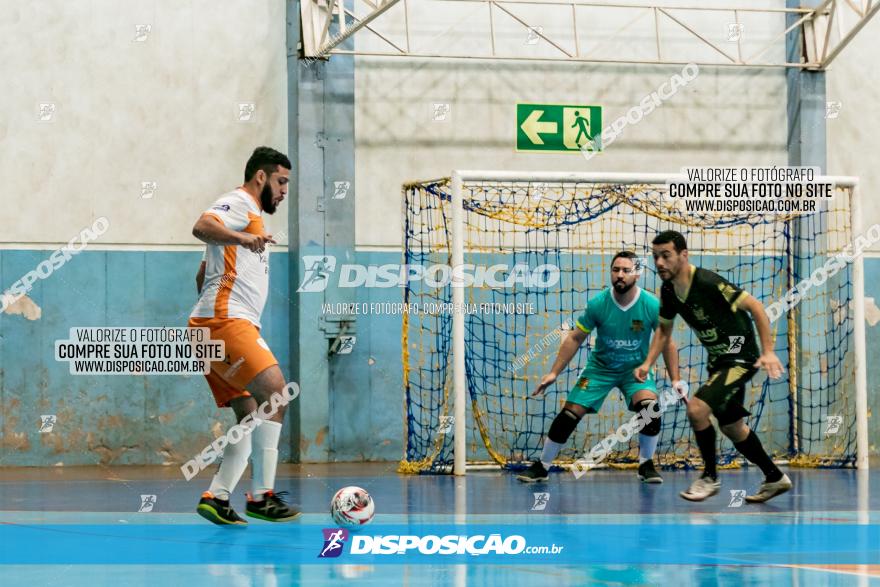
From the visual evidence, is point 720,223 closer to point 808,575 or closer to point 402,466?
point 402,466

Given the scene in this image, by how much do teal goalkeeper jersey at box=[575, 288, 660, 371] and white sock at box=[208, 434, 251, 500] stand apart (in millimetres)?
4368

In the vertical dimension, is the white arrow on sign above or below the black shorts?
above

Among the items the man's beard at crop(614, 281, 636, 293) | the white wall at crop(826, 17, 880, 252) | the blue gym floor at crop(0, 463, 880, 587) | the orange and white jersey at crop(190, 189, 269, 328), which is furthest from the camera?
the white wall at crop(826, 17, 880, 252)

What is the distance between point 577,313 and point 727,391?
5269 millimetres

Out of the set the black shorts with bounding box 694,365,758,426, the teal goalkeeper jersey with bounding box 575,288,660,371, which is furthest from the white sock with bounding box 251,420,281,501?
the teal goalkeeper jersey with bounding box 575,288,660,371

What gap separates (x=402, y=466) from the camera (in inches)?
492

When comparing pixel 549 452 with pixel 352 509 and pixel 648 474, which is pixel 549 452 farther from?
pixel 352 509

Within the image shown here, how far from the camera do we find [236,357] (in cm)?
758

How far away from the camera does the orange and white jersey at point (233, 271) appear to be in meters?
7.71

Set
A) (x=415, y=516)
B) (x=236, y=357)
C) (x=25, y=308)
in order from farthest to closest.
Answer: (x=25, y=308) → (x=415, y=516) → (x=236, y=357)

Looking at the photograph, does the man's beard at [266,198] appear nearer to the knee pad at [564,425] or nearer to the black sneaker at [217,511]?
the black sneaker at [217,511]

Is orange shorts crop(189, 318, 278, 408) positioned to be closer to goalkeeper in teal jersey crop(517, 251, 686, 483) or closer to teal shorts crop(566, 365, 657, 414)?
goalkeeper in teal jersey crop(517, 251, 686, 483)

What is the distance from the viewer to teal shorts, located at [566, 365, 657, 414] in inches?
440

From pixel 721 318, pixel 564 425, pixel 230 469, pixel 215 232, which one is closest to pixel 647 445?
pixel 564 425
